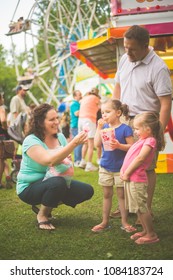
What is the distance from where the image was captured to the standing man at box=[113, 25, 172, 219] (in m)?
3.16

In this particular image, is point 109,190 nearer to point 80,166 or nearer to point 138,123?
point 138,123

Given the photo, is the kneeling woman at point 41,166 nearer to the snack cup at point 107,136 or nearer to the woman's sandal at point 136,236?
the snack cup at point 107,136

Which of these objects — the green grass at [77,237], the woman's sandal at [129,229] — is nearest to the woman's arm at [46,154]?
the green grass at [77,237]

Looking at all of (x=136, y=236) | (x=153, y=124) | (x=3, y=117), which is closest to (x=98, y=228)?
(x=136, y=236)

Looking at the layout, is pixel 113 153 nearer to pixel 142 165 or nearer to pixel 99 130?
pixel 99 130

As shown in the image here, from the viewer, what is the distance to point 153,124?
297 centimetres

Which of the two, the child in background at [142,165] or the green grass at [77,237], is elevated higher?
the child in background at [142,165]

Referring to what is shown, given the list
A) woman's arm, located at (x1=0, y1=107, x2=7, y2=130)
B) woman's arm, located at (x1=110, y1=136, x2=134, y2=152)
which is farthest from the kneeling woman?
woman's arm, located at (x1=0, y1=107, x2=7, y2=130)

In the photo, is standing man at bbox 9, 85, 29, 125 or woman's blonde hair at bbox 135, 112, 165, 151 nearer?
woman's blonde hair at bbox 135, 112, 165, 151

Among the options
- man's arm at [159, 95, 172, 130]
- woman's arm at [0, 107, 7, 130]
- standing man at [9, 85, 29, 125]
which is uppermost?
man's arm at [159, 95, 172, 130]

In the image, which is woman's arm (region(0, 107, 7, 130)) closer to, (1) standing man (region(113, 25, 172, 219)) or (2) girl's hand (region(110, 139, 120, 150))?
(1) standing man (region(113, 25, 172, 219))

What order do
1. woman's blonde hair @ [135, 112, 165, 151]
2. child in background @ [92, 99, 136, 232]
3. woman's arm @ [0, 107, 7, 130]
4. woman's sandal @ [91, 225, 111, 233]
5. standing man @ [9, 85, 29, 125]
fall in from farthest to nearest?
standing man @ [9, 85, 29, 125], woman's arm @ [0, 107, 7, 130], woman's sandal @ [91, 225, 111, 233], child in background @ [92, 99, 136, 232], woman's blonde hair @ [135, 112, 165, 151]

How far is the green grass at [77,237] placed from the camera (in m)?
2.85

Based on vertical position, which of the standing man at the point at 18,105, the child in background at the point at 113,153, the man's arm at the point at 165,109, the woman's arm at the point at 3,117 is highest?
the man's arm at the point at 165,109
